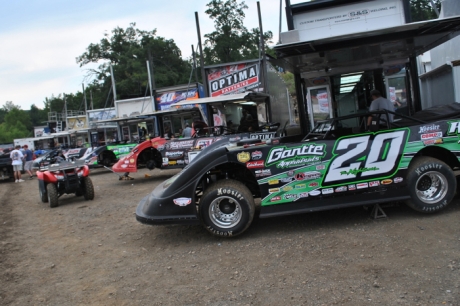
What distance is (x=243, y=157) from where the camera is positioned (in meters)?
4.99

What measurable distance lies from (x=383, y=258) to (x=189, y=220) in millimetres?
2365

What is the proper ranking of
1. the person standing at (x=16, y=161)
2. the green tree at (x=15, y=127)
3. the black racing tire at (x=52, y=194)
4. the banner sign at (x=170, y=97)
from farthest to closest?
the green tree at (x=15, y=127)
the banner sign at (x=170, y=97)
the person standing at (x=16, y=161)
the black racing tire at (x=52, y=194)

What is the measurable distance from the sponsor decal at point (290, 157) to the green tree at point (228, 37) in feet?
135

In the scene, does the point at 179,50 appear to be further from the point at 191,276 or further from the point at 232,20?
the point at 191,276

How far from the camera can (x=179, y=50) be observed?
1997 inches

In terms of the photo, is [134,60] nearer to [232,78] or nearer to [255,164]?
[232,78]

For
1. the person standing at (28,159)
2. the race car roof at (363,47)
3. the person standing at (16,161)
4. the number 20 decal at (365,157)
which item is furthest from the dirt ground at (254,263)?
the person standing at (28,159)

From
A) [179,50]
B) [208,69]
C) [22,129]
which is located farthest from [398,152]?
[22,129]

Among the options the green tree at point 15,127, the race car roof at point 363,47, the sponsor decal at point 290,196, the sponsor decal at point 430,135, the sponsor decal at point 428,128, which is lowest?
the sponsor decal at point 290,196

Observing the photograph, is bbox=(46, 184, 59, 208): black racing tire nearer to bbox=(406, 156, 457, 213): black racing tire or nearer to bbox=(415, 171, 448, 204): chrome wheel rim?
bbox=(406, 156, 457, 213): black racing tire

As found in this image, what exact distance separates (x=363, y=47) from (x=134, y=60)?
1743 inches

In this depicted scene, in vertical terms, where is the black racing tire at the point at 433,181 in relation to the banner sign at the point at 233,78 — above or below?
below

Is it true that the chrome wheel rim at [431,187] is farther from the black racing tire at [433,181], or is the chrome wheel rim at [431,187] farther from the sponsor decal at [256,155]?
the sponsor decal at [256,155]

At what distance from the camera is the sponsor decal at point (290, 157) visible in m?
4.96
